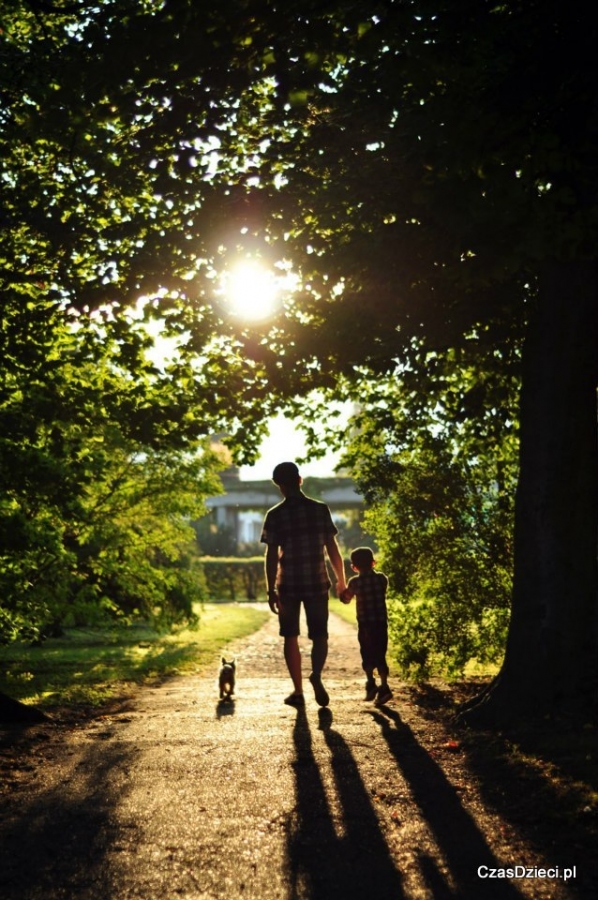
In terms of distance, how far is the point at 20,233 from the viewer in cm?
1048

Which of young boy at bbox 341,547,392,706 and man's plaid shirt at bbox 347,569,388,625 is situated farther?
man's plaid shirt at bbox 347,569,388,625

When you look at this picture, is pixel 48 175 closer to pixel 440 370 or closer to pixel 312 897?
pixel 440 370

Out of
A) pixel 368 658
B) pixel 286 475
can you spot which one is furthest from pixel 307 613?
pixel 368 658

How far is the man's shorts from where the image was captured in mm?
8703

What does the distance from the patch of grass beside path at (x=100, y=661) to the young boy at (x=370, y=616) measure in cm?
321

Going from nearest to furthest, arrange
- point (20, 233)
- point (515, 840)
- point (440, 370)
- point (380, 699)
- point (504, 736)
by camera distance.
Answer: point (515, 840) → point (504, 736) → point (380, 699) → point (20, 233) → point (440, 370)

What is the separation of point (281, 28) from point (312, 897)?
20.8 feet

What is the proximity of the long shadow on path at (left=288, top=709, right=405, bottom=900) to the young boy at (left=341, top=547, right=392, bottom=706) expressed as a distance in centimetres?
405

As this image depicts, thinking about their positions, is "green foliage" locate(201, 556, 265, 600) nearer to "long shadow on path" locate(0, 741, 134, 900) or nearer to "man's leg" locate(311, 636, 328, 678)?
"man's leg" locate(311, 636, 328, 678)

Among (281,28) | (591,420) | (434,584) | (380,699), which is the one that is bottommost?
(380,699)

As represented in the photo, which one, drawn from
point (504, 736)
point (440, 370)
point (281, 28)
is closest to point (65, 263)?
point (281, 28)

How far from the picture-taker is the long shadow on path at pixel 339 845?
12.4ft

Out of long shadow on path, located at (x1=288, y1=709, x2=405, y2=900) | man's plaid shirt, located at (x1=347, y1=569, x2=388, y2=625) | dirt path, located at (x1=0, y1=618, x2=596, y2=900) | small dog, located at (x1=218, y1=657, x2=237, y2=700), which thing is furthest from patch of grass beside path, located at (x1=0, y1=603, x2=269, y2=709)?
long shadow on path, located at (x1=288, y1=709, x2=405, y2=900)

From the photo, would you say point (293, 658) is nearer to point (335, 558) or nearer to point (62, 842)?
point (335, 558)
